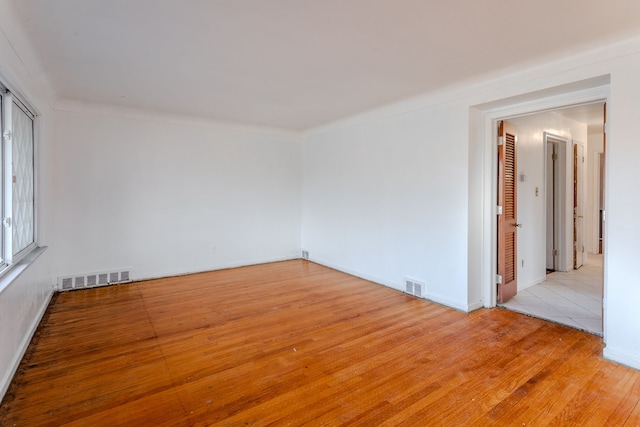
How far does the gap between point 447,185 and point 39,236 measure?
4628mm

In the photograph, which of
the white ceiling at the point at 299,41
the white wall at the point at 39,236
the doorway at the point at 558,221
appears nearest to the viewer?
the white ceiling at the point at 299,41

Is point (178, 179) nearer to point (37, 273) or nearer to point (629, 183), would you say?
point (37, 273)

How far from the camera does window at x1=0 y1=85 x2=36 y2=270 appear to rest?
265 cm

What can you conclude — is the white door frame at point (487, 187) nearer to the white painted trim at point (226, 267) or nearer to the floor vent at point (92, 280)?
the white painted trim at point (226, 267)

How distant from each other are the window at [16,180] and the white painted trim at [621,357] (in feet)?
15.4

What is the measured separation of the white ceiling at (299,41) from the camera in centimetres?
211

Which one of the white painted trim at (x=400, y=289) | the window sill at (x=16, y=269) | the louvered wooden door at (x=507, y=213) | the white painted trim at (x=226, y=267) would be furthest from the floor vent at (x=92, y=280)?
the louvered wooden door at (x=507, y=213)

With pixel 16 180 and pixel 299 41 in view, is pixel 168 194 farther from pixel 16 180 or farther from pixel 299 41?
pixel 299 41

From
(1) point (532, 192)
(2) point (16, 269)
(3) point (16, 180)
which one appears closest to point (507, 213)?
(1) point (532, 192)

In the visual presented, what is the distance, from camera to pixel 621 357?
8.34 feet

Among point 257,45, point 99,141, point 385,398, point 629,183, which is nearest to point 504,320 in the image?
point 629,183

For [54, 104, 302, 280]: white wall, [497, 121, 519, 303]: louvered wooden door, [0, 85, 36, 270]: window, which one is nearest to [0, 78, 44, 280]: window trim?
[0, 85, 36, 270]: window

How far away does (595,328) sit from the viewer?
3.15m

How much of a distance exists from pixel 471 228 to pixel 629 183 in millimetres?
1409
